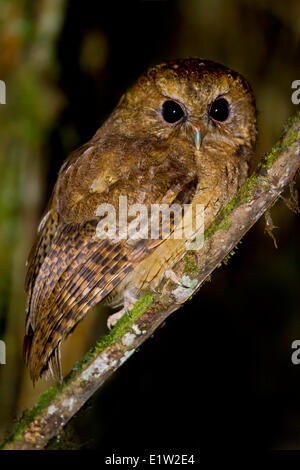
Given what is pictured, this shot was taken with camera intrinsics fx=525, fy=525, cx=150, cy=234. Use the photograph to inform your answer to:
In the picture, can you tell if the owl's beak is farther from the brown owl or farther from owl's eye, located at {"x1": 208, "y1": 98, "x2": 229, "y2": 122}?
owl's eye, located at {"x1": 208, "y1": 98, "x2": 229, "y2": 122}

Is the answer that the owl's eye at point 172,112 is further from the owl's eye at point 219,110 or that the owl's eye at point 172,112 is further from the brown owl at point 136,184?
the owl's eye at point 219,110

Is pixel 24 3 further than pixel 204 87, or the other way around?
pixel 24 3

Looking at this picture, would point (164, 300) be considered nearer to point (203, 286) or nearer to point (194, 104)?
point (194, 104)

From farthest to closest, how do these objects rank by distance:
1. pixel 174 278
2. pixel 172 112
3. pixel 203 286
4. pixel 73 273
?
pixel 203 286 < pixel 172 112 < pixel 73 273 < pixel 174 278

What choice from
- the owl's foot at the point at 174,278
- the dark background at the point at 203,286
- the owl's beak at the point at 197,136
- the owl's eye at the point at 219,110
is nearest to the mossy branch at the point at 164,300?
the owl's foot at the point at 174,278

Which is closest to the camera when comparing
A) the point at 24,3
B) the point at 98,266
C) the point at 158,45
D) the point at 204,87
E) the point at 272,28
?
the point at 98,266

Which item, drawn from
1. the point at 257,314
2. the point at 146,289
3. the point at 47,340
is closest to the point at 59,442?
the point at 47,340

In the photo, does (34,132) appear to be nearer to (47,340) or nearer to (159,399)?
(47,340)

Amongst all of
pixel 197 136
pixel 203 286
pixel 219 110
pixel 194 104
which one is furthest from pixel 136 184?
pixel 203 286
